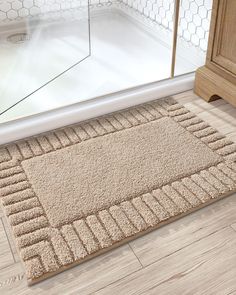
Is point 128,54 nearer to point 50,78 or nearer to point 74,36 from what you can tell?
point 74,36

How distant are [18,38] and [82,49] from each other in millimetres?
321

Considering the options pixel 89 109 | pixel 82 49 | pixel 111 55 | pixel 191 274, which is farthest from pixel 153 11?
pixel 191 274

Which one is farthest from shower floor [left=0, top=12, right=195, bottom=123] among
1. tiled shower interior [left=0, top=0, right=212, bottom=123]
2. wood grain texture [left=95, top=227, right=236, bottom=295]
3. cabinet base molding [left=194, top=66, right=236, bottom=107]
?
wood grain texture [left=95, top=227, right=236, bottom=295]

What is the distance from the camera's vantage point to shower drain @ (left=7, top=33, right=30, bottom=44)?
6.36 ft

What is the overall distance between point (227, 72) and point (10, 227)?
1019 mm

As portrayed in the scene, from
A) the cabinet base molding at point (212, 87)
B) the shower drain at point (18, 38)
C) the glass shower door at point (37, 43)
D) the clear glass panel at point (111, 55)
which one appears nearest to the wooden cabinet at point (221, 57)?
the cabinet base molding at point (212, 87)

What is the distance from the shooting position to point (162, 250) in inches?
42.2

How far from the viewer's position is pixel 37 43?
192 cm

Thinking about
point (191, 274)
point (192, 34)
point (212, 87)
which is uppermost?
point (192, 34)

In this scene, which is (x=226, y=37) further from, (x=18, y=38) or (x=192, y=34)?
(x=18, y=38)

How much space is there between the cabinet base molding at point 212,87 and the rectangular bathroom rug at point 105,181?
0.14 metres

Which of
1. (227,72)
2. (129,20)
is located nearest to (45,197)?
(227,72)

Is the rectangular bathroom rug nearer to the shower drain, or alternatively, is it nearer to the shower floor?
the shower floor

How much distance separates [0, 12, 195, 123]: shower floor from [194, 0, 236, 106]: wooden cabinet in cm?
20
